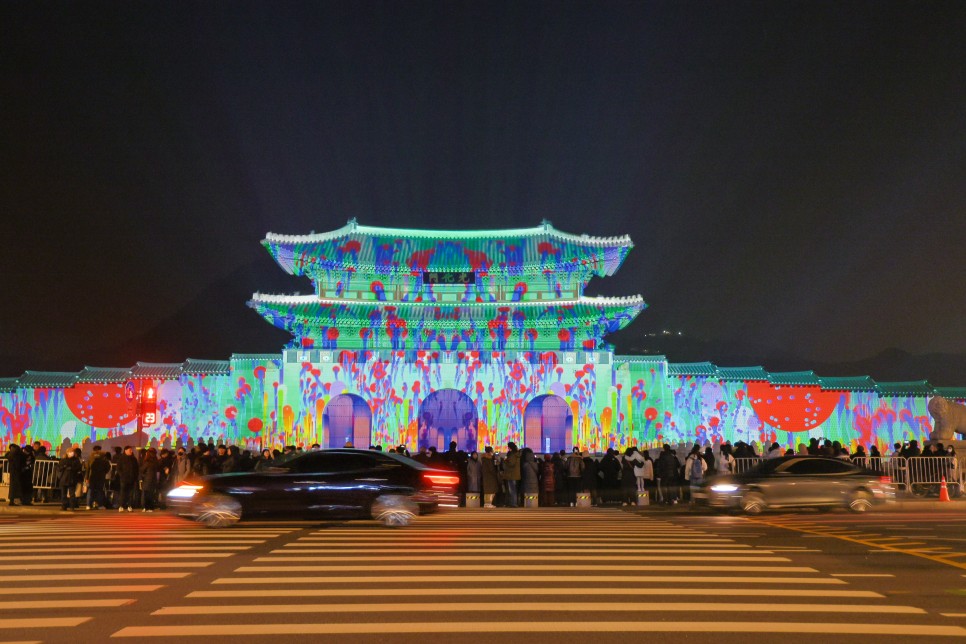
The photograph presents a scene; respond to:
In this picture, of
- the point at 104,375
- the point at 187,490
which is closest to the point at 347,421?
the point at 104,375

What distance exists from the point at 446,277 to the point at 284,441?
30.0 ft

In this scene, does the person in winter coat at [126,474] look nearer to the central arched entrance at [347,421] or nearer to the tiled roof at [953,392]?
the central arched entrance at [347,421]

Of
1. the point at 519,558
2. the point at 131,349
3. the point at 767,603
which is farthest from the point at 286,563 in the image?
the point at 131,349

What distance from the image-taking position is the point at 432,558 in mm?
9852

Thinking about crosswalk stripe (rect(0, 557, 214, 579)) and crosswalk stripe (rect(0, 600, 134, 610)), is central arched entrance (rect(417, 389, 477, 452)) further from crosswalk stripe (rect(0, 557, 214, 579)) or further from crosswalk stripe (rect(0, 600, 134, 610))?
crosswalk stripe (rect(0, 600, 134, 610))

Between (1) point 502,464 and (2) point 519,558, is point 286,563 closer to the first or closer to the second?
(2) point 519,558

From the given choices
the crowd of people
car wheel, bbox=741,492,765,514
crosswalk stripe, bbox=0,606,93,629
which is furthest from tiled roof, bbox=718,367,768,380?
crosswalk stripe, bbox=0,606,93,629

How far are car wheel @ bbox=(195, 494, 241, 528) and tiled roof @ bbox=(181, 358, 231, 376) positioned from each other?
21098 mm

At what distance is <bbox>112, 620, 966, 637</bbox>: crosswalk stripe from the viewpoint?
6219mm

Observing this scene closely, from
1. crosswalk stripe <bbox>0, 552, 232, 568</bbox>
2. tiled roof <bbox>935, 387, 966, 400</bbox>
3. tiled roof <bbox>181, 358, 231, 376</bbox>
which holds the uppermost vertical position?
tiled roof <bbox>181, 358, 231, 376</bbox>

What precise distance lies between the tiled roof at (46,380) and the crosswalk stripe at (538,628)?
1185 inches

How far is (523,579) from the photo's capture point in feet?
27.6

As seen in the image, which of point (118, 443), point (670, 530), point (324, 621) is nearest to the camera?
point (324, 621)

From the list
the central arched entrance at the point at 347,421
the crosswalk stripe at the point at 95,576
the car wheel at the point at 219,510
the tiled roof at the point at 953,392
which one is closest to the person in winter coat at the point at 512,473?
the car wheel at the point at 219,510
